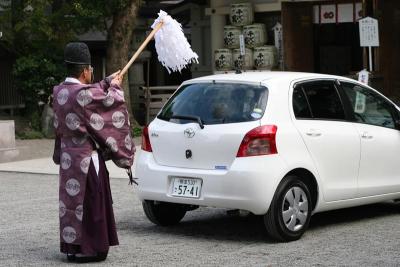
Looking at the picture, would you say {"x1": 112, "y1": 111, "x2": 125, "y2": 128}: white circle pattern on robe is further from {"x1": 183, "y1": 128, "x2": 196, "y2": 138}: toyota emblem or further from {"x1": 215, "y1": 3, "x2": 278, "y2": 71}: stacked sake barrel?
{"x1": 215, "y1": 3, "x2": 278, "y2": 71}: stacked sake barrel

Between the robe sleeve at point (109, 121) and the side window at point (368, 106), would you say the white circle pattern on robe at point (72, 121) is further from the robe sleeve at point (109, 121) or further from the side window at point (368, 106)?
the side window at point (368, 106)

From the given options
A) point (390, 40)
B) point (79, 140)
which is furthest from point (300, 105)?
point (390, 40)

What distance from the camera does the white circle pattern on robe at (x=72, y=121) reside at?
6695 millimetres

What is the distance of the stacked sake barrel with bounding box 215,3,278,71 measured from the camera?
20.1 m

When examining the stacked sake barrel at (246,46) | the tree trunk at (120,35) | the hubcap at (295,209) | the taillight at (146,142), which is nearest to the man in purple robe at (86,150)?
the taillight at (146,142)

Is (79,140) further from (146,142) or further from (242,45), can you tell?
(242,45)

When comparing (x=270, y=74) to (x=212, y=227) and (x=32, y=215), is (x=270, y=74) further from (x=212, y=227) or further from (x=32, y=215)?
(x=32, y=215)

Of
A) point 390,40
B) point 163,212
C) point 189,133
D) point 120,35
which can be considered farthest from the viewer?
point 120,35

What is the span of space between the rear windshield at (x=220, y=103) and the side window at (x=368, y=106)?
120cm

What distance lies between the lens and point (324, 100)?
822 cm

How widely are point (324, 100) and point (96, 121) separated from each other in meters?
2.51

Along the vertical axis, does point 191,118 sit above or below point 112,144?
above

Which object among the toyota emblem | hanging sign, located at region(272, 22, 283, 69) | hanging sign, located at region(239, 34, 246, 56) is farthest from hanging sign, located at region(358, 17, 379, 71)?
the toyota emblem

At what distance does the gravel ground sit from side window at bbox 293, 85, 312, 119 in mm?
1118
